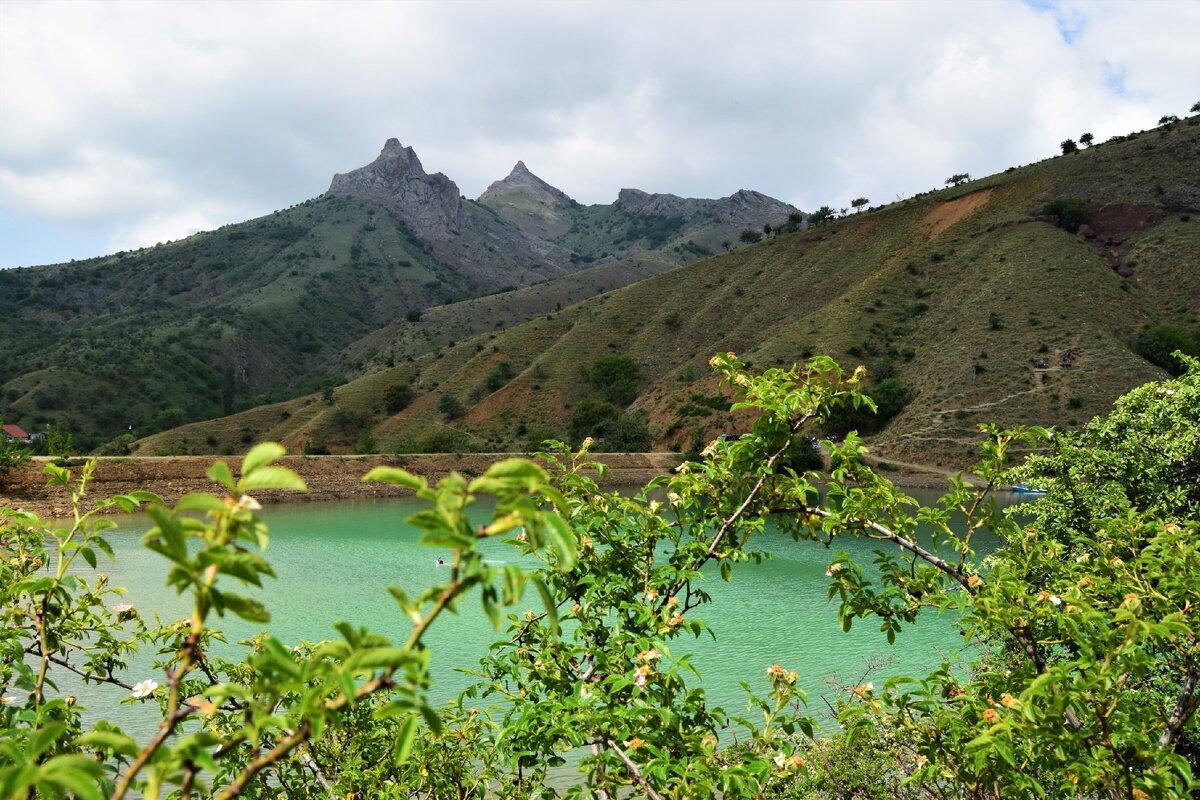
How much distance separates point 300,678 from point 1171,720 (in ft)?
11.9

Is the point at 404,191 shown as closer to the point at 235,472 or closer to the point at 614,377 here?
the point at 614,377

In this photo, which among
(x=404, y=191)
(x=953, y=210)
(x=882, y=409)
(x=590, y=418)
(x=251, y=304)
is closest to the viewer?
(x=882, y=409)

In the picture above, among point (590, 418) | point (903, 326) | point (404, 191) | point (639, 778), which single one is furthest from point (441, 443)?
point (404, 191)

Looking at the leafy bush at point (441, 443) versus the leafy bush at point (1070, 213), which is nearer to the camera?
the leafy bush at point (441, 443)

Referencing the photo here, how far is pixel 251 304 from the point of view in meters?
124

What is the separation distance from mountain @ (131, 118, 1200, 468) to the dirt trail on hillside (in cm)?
22

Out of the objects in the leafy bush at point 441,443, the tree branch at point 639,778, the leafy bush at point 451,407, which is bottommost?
the tree branch at point 639,778

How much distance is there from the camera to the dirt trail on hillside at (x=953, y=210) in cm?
7962

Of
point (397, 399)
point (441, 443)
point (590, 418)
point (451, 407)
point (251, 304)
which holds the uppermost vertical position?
point (251, 304)

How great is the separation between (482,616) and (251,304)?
124 meters

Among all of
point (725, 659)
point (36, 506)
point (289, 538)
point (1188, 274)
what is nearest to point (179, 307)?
point (36, 506)

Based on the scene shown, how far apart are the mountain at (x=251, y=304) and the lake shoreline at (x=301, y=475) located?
1519 inches

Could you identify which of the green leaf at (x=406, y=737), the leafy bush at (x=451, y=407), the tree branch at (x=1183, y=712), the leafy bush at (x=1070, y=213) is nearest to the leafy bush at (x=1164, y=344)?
the leafy bush at (x=1070, y=213)

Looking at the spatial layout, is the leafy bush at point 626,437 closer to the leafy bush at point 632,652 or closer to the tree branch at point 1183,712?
the leafy bush at point 632,652
